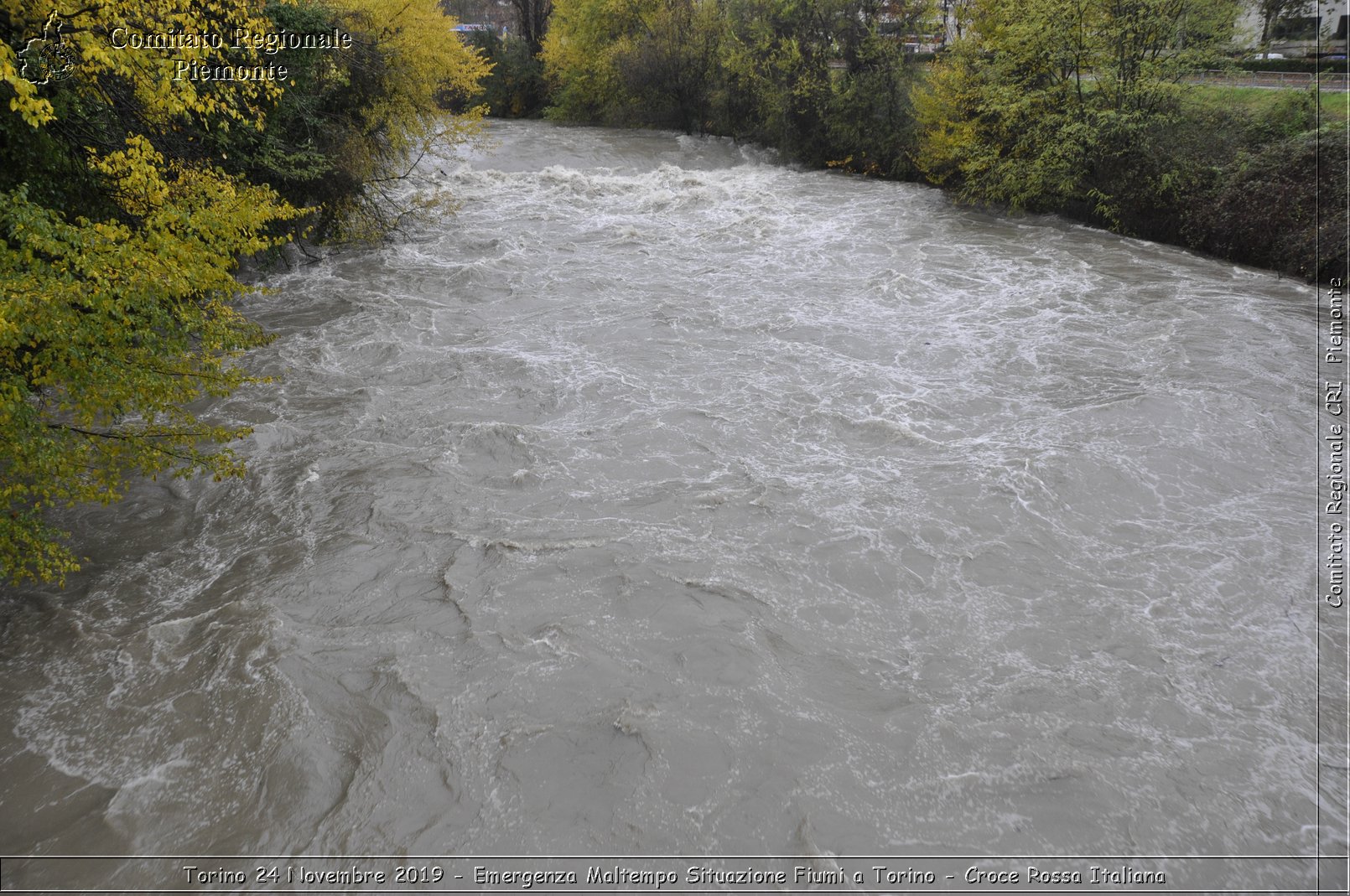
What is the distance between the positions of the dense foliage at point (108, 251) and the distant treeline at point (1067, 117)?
51.4 ft

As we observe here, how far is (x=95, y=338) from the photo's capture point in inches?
225

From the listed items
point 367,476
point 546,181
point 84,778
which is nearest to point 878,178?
point 546,181

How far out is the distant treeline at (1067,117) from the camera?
15.1m

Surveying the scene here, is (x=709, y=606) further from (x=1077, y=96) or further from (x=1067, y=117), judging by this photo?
(x=1077, y=96)

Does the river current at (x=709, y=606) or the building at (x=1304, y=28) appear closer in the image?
the river current at (x=709, y=606)

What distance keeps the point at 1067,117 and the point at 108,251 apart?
59.9ft

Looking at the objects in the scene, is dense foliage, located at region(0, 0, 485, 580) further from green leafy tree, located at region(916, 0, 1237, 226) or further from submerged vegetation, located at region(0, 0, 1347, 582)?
green leafy tree, located at region(916, 0, 1237, 226)

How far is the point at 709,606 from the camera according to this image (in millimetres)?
6594

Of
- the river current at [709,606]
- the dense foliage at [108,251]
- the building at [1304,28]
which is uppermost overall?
the building at [1304,28]

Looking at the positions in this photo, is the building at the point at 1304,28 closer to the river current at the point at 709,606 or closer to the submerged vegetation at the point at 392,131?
the submerged vegetation at the point at 392,131

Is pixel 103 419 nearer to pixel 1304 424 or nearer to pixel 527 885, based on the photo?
pixel 527 885

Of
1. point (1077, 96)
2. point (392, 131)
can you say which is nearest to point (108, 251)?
point (392, 131)

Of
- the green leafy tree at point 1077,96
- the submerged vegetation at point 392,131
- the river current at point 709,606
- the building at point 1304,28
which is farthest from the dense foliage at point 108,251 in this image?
the building at point 1304,28

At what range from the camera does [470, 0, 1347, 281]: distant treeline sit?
1509 cm
